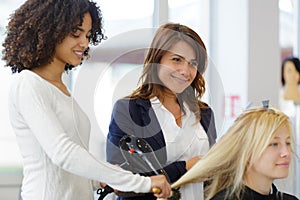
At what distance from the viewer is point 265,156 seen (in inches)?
71.2

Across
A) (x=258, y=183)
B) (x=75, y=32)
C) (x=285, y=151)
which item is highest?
(x=75, y=32)

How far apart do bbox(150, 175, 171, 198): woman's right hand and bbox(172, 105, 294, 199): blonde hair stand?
36 centimetres

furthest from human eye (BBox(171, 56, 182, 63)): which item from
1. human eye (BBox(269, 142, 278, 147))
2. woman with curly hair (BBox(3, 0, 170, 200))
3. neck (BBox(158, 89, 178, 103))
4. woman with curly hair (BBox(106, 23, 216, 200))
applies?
human eye (BBox(269, 142, 278, 147))

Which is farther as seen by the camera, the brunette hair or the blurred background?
the brunette hair

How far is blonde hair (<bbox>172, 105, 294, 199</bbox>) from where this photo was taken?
70.7 inches

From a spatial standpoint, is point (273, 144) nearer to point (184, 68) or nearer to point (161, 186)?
point (184, 68)

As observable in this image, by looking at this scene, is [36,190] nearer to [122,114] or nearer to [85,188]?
[85,188]

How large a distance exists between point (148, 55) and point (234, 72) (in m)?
2.21

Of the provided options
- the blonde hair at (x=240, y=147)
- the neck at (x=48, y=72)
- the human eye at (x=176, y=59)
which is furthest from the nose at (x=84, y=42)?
the blonde hair at (x=240, y=147)

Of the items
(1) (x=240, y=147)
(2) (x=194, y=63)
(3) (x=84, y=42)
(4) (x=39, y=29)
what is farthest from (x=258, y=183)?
(4) (x=39, y=29)

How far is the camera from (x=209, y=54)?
12.2ft

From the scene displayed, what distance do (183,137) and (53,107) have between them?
386 millimetres

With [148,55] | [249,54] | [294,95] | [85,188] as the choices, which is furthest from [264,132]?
[294,95]

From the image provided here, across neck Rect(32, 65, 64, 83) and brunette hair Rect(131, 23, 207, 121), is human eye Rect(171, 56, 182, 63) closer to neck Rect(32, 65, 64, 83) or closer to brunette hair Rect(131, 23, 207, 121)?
brunette hair Rect(131, 23, 207, 121)
